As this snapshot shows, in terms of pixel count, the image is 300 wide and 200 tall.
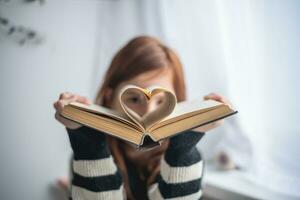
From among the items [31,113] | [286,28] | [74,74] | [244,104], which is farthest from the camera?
[74,74]

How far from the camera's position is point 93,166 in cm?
52

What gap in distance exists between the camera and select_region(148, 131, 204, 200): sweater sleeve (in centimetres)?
52

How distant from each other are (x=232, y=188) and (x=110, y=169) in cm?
43

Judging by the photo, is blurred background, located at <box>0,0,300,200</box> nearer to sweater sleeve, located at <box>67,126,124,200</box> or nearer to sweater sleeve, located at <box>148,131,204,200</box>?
sweater sleeve, located at <box>148,131,204,200</box>

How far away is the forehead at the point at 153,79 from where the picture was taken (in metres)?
0.66

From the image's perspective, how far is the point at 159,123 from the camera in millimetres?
396

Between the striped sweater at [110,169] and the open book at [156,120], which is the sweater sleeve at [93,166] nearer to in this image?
the striped sweater at [110,169]

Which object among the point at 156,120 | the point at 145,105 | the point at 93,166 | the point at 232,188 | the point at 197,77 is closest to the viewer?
the point at 156,120

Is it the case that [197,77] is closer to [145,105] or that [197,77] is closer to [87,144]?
[145,105]

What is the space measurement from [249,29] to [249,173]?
1.59ft

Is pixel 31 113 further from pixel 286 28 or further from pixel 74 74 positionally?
pixel 286 28

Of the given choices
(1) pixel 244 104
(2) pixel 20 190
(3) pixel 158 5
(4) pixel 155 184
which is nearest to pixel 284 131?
(1) pixel 244 104

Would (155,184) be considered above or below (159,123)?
below

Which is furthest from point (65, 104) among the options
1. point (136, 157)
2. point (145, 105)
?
point (136, 157)
